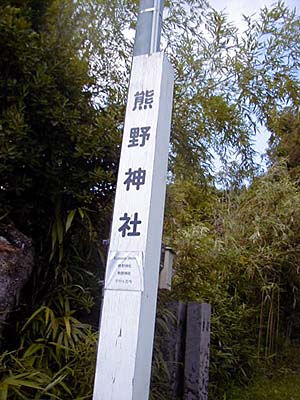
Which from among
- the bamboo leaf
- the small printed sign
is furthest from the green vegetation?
the small printed sign

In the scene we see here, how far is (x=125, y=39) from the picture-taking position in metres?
2.91

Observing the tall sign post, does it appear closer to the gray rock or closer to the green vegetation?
the green vegetation

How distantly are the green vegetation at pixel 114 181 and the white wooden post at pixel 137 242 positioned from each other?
0.56m

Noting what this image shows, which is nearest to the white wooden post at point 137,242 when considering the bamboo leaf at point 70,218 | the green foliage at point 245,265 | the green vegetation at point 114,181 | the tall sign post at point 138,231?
the tall sign post at point 138,231

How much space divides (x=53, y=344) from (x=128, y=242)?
0.85 meters

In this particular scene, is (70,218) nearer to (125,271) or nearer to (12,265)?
(12,265)

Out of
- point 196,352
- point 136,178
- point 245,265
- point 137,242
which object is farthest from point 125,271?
point 245,265

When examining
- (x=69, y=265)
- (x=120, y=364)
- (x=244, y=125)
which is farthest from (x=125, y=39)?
(x=120, y=364)

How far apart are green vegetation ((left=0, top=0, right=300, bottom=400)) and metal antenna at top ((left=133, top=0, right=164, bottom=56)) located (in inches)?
22.2

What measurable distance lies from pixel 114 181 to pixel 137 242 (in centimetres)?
86

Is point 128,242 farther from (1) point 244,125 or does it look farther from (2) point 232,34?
(2) point 232,34

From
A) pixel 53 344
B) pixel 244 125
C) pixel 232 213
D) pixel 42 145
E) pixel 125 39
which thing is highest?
pixel 125 39

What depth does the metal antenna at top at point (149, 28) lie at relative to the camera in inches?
71.3

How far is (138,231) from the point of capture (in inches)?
62.7
